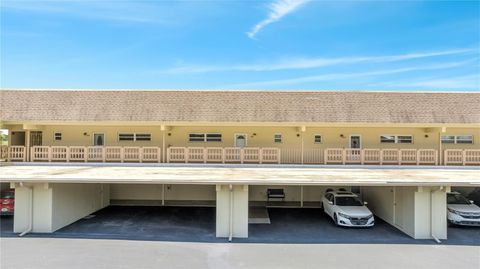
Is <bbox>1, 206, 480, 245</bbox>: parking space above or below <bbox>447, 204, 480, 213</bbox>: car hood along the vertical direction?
below

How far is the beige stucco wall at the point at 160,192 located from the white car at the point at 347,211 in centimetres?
661

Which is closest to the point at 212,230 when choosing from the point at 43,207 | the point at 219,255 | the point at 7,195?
the point at 219,255

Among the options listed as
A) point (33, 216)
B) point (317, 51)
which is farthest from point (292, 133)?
point (33, 216)

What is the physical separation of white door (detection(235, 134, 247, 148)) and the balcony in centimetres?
95

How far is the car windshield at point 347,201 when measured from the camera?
46.1ft

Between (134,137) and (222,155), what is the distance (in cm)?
557

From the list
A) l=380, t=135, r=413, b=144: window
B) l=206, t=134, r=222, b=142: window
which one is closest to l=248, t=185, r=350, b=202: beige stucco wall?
l=206, t=134, r=222, b=142: window

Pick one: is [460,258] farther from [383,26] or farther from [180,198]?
[383,26]

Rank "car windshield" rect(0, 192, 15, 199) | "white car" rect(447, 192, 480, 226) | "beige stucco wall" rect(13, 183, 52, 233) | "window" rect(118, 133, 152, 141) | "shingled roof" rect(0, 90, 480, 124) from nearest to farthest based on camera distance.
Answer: "beige stucco wall" rect(13, 183, 52, 233)
"white car" rect(447, 192, 480, 226)
"car windshield" rect(0, 192, 15, 199)
"shingled roof" rect(0, 90, 480, 124)
"window" rect(118, 133, 152, 141)

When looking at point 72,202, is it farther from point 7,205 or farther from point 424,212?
point 424,212

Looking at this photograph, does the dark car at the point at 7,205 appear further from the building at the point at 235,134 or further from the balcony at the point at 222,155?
the balcony at the point at 222,155

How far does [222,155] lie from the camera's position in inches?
673

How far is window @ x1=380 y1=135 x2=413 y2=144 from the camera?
18453 millimetres

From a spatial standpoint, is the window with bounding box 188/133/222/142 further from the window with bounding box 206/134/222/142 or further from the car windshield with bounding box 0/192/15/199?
the car windshield with bounding box 0/192/15/199
